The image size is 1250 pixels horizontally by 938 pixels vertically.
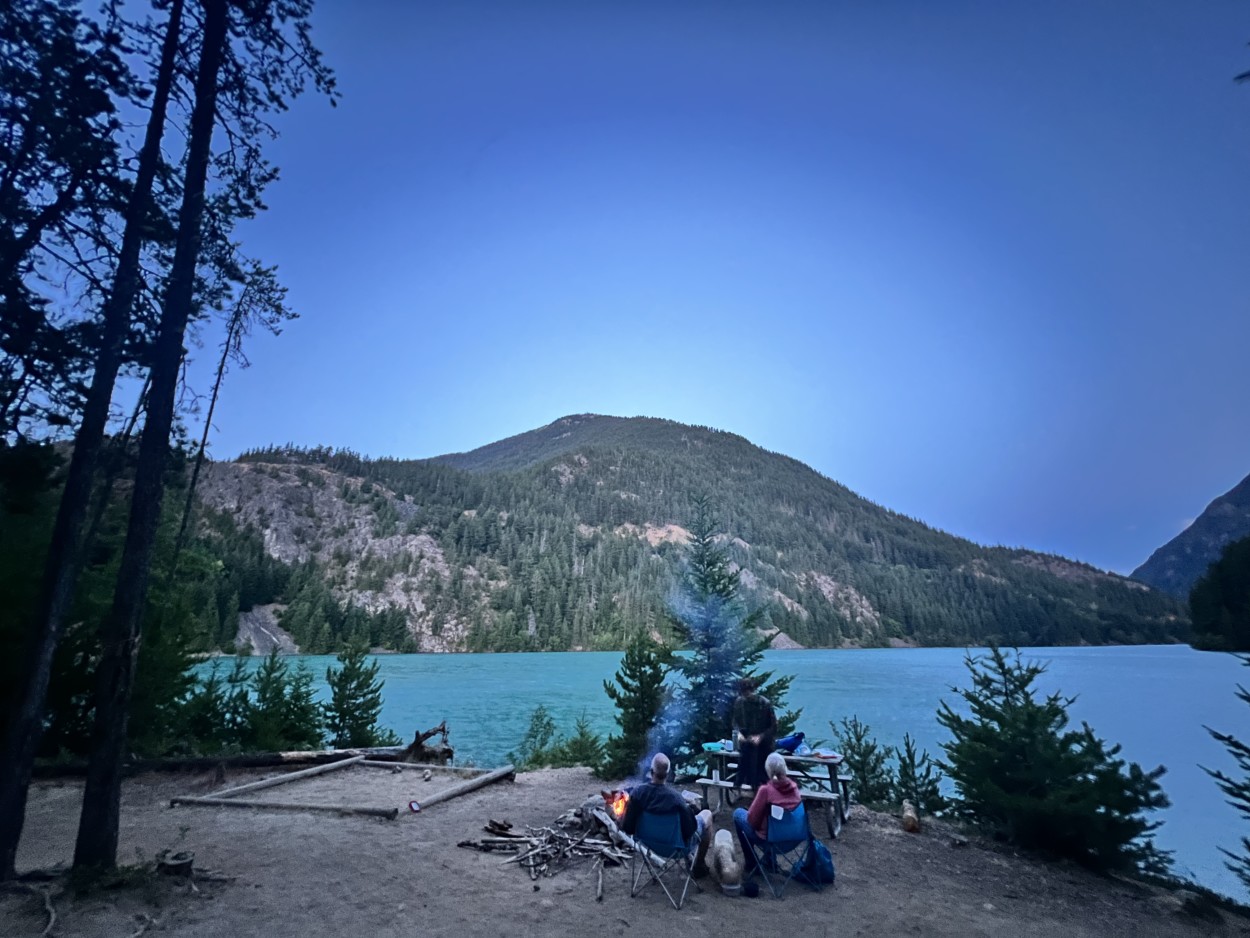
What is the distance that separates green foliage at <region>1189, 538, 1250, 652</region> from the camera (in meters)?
5.21

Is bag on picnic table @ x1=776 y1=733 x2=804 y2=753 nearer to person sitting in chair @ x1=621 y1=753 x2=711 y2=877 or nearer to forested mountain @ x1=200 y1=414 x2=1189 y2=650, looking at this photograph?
person sitting in chair @ x1=621 y1=753 x2=711 y2=877

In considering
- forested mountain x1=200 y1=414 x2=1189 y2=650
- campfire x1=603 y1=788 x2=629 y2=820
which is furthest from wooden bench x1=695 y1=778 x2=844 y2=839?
forested mountain x1=200 y1=414 x2=1189 y2=650

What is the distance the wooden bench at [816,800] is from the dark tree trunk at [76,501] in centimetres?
707

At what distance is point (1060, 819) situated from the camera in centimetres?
746

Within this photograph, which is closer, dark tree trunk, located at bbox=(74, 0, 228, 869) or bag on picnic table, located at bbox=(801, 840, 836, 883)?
dark tree trunk, located at bbox=(74, 0, 228, 869)

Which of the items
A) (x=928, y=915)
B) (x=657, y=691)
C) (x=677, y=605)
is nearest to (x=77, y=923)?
(x=928, y=915)

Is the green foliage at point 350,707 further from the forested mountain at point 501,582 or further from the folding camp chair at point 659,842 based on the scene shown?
the forested mountain at point 501,582

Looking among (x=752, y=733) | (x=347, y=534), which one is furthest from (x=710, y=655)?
(x=347, y=534)

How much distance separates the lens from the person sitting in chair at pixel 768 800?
6.02 metres

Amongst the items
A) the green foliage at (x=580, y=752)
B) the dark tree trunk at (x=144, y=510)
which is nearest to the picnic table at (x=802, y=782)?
the green foliage at (x=580, y=752)

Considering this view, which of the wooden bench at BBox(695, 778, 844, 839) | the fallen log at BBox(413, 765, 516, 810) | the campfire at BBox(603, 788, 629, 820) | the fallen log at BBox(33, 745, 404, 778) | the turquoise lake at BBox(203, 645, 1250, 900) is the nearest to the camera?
the campfire at BBox(603, 788, 629, 820)

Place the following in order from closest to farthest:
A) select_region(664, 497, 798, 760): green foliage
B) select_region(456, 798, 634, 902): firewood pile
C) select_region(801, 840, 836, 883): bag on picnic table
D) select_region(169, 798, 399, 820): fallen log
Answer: select_region(801, 840, 836, 883): bag on picnic table < select_region(456, 798, 634, 902): firewood pile < select_region(169, 798, 399, 820): fallen log < select_region(664, 497, 798, 760): green foliage

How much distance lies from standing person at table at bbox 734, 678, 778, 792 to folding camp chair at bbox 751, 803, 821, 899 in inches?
91.8

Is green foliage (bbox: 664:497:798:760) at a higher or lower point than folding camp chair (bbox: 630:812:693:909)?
higher
